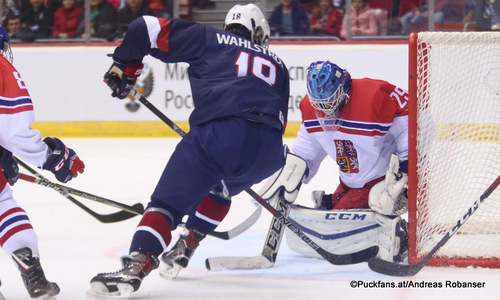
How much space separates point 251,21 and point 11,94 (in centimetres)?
87

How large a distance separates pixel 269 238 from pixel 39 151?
36.9 inches

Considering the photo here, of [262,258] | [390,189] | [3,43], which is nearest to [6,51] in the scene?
[3,43]

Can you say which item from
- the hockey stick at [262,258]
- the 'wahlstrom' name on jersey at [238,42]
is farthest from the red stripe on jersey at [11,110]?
the hockey stick at [262,258]

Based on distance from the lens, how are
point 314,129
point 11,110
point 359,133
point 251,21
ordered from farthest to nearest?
point 314,129, point 359,133, point 251,21, point 11,110

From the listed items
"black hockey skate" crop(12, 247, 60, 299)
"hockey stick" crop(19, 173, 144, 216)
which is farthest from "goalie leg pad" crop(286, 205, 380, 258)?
"black hockey skate" crop(12, 247, 60, 299)

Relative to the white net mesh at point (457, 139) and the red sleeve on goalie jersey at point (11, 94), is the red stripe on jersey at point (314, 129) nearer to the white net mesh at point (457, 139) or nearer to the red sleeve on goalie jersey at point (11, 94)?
the white net mesh at point (457, 139)

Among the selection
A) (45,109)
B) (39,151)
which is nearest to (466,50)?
(39,151)

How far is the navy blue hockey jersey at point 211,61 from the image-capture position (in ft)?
7.75

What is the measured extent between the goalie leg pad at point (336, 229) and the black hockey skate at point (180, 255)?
0.43 meters

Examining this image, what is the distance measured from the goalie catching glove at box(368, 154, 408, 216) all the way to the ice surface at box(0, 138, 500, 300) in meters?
0.23

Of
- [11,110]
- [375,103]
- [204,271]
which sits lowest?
[204,271]

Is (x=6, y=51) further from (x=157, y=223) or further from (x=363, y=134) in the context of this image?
(x=363, y=134)

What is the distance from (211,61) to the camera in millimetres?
2410

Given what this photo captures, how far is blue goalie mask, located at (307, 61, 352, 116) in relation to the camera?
2.72m
